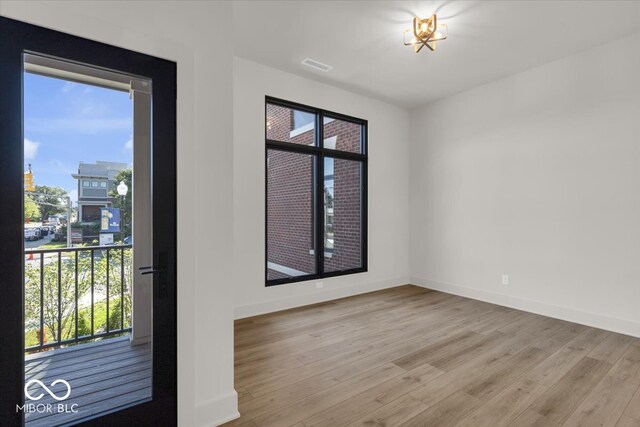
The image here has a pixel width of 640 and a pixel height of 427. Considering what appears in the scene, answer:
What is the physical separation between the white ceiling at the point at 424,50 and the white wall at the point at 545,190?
0.42 meters

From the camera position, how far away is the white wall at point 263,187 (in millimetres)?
3734

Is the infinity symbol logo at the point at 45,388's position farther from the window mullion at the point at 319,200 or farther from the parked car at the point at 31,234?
the window mullion at the point at 319,200

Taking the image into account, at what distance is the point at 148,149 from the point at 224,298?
1003 mm

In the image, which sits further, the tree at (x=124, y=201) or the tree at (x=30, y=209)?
the tree at (x=124, y=201)

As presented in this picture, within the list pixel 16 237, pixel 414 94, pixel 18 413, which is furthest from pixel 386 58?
pixel 18 413

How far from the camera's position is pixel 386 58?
370 cm

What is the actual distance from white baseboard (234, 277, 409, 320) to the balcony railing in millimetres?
2007

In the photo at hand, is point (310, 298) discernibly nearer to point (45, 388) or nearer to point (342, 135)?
point (342, 135)

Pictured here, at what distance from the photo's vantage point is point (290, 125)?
4266 millimetres

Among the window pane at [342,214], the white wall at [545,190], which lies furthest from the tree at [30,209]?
the white wall at [545,190]

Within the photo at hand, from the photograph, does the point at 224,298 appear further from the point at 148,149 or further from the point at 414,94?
the point at 414,94

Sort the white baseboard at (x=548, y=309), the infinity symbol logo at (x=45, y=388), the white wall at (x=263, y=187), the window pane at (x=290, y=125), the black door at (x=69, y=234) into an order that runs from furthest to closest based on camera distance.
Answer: the window pane at (x=290, y=125), the white wall at (x=263, y=187), the white baseboard at (x=548, y=309), the infinity symbol logo at (x=45, y=388), the black door at (x=69, y=234)

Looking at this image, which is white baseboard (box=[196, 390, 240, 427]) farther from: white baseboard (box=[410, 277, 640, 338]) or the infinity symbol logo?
white baseboard (box=[410, 277, 640, 338])

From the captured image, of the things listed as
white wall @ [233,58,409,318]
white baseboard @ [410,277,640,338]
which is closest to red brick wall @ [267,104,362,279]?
white wall @ [233,58,409,318]
